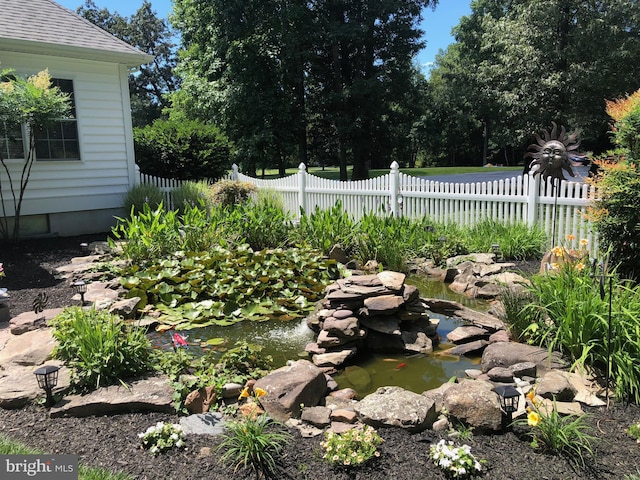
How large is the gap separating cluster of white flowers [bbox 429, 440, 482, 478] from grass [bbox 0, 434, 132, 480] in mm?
1562

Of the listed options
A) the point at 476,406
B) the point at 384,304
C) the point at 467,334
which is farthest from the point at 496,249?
Result: the point at 476,406

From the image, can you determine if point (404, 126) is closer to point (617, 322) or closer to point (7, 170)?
point (7, 170)

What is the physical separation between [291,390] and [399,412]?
723 mm

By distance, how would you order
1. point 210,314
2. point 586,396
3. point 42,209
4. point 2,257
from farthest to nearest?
1. point 42,209
2. point 2,257
3. point 210,314
4. point 586,396

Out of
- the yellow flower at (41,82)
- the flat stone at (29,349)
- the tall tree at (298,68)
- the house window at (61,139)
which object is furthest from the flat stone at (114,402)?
the tall tree at (298,68)

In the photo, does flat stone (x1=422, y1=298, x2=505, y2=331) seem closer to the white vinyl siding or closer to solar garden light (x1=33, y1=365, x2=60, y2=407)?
solar garden light (x1=33, y1=365, x2=60, y2=407)

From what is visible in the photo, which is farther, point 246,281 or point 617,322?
point 246,281

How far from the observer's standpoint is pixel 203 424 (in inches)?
118

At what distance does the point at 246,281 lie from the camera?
613 cm

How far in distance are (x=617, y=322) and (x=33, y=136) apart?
341 inches

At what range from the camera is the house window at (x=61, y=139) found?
947cm

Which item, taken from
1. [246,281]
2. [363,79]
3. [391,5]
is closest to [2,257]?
[246,281]

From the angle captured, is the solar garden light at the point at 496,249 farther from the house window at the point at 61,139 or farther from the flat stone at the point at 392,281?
the house window at the point at 61,139

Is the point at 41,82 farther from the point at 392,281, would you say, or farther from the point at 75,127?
the point at 392,281
